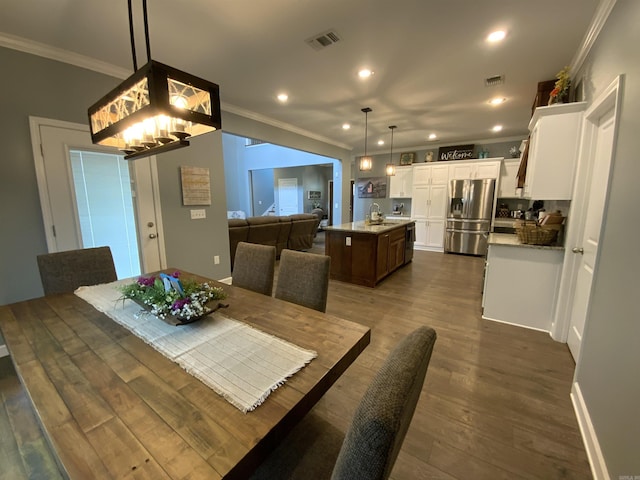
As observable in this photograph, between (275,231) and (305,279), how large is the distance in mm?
3671

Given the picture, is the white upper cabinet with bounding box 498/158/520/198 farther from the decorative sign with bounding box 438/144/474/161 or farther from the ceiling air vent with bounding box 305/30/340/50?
the ceiling air vent with bounding box 305/30/340/50

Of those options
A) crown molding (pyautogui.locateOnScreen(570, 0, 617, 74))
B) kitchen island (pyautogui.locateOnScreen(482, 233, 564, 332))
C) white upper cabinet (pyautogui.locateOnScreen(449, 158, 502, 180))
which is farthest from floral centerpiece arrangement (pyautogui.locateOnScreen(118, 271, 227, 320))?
white upper cabinet (pyautogui.locateOnScreen(449, 158, 502, 180))

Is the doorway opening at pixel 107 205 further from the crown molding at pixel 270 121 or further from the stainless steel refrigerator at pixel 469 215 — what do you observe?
the stainless steel refrigerator at pixel 469 215

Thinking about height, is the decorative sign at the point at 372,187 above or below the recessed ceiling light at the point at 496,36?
below

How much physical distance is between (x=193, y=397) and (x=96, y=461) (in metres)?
0.25

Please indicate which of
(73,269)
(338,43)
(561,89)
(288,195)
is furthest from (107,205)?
(288,195)

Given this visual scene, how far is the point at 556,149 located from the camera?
7.95ft

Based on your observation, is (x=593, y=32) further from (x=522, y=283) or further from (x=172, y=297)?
(x=172, y=297)

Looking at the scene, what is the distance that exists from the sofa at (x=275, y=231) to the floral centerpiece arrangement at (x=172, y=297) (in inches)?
119

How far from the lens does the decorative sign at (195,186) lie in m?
3.41

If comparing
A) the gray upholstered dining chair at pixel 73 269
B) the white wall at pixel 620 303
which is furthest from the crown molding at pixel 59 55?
the white wall at pixel 620 303

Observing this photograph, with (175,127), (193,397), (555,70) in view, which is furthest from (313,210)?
(193,397)

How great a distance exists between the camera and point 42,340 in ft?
3.86

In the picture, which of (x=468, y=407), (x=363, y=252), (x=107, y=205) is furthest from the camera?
(x=363, y=252)
